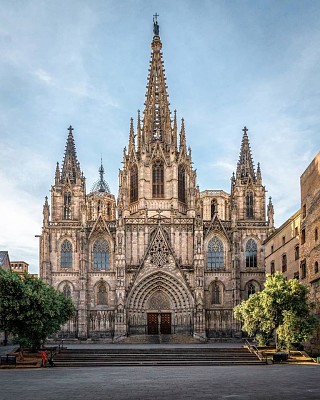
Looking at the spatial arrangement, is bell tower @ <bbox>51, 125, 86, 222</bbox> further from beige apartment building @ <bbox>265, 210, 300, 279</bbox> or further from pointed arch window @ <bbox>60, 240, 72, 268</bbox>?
beige apartment building @ <bbox>265, 210, 300, 279</bbox>

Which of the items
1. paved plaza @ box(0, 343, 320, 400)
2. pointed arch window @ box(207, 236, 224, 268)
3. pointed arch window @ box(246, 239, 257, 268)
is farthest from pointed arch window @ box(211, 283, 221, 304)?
paved plaza @ box(0, 343, 320, 400)

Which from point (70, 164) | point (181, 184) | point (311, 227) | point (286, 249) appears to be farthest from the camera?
point (70, 164)

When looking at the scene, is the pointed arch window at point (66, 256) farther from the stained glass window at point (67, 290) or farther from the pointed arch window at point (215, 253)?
the pointed arch window at point (215, 253)

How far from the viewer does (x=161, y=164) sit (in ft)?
269

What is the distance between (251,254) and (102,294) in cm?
1974

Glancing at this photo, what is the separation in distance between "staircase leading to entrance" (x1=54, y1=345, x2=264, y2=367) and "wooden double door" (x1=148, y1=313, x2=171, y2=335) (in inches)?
950

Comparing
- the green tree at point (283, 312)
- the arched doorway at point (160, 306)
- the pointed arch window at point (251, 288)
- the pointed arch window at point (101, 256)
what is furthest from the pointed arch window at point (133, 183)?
the green tree at point (283, 312)

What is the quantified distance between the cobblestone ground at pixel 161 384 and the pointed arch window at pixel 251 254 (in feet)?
123

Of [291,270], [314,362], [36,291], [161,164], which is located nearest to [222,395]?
[314,362]

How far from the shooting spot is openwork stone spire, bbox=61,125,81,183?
82250mm

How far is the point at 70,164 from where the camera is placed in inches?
3285

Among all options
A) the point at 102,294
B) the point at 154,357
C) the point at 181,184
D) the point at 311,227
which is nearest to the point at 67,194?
the point at 102,294

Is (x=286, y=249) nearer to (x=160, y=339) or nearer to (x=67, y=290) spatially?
(x=160, y=339)

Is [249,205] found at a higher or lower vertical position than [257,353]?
higher
